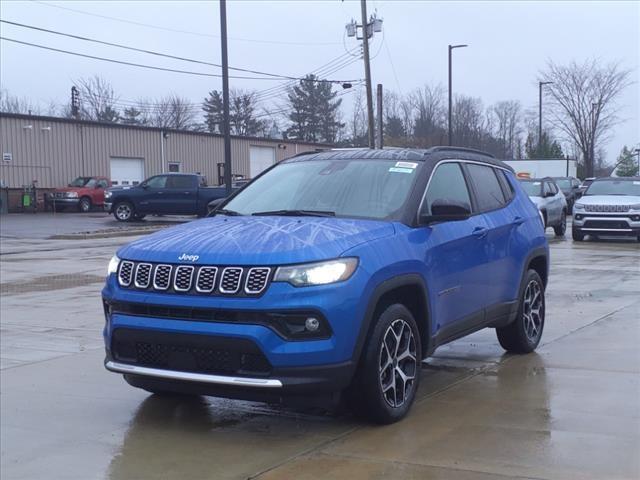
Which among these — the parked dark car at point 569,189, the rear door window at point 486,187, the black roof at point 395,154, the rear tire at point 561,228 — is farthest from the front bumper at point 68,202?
the rear door window at point 486,187

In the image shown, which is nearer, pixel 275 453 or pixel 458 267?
pixel 275 453

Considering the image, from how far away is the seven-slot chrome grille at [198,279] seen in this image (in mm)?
4844

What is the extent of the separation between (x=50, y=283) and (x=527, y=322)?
8822mm

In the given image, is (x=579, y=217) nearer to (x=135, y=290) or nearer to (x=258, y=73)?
(x=135, y=290)

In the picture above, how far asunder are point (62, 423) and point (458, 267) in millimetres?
3021

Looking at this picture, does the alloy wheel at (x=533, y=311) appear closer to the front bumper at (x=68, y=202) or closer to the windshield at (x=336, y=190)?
the windshield at (x=336, y=190)

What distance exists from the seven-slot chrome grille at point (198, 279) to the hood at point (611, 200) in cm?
1799

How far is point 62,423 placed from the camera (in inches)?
226

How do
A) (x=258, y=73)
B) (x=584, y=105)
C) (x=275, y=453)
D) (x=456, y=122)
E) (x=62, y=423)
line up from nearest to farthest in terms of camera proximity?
(x=275, y=453) < (x=62, y=423) < (x=258, y=73) < (x=584, y=105) < (x=456, y=122)

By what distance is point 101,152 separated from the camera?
152 feet

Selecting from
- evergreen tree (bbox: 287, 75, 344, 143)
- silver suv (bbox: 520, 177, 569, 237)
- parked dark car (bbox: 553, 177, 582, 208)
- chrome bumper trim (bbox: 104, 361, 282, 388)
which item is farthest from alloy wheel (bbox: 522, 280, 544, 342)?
evergreen tree (bbox: 287, 75, 344, 143)

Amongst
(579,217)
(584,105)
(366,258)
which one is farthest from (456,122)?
(366,258)

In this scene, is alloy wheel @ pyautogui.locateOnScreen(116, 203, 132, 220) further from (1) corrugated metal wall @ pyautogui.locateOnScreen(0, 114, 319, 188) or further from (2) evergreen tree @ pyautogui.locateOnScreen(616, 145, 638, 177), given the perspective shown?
(2) evergreen tree @ pyautogui.locateOnScreen(616, 145, 638, 177)

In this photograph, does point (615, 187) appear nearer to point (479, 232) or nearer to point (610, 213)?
point (610, 213)
